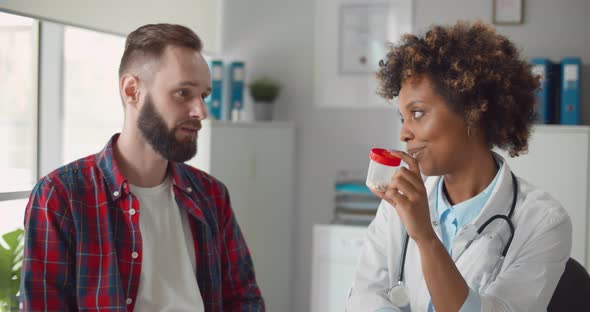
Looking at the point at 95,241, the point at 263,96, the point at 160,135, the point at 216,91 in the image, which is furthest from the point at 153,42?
the point at 263,96

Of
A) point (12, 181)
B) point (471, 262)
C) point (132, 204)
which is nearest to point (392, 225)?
point (471, 262)

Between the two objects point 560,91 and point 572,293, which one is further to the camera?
point 560,91

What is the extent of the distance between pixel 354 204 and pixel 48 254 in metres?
2.20

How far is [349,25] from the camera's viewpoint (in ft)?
12.6

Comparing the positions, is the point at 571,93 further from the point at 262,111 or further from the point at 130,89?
the point at 130,89

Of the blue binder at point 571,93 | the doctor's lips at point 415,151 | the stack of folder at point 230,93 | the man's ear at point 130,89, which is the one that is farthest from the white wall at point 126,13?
the blue binder at point 571,93

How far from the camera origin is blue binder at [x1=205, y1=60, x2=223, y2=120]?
3.55 m

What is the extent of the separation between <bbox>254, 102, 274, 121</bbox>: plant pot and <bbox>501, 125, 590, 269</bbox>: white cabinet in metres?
1.47

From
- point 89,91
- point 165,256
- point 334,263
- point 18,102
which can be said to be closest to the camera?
point 165,256

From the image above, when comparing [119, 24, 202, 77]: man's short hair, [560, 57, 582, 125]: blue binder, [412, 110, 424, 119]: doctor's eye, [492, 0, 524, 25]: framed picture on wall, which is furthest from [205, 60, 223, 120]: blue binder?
[412, 110, 424, 119]: doctor's eye

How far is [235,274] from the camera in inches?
75.3

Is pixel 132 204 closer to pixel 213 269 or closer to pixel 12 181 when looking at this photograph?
pixel 213 269

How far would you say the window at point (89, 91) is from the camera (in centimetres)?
296

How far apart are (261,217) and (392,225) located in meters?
2.01
